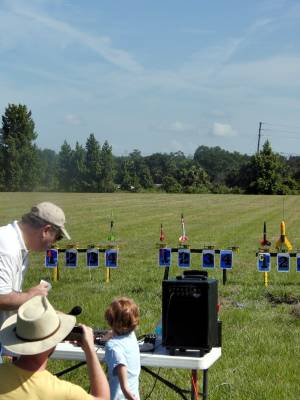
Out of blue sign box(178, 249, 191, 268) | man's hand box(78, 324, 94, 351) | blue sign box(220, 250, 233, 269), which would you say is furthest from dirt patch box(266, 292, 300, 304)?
man's hand box(78, 324, 94, 351)

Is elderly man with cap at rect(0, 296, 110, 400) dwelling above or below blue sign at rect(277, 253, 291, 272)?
above

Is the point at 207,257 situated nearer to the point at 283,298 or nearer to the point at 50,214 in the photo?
the point at 283,298

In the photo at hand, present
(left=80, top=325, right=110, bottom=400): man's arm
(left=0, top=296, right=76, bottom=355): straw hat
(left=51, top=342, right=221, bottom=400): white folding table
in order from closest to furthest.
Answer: (left=0, top=296, right=76, bottom=355): straw hat → (left=80, top=325, right=110, bottom=400): man's arm → (left=51, top=342, right=221, bottom=400): white folding table

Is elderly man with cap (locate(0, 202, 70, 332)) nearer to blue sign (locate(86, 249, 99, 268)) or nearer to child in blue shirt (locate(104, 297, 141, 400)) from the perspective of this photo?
child in blue shirt (locate(104, 297, 141, 400))

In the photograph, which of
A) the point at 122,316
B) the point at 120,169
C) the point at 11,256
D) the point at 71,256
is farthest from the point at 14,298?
the point at 120,169

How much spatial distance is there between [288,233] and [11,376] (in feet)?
71.3

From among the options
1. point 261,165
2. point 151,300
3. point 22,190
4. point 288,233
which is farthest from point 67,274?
point 261,165

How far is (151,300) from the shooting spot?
10711 mm

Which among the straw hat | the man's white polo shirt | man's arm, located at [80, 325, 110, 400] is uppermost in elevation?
the man's white polo shirt

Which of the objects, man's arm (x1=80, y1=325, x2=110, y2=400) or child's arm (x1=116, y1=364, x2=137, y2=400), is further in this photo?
child's arm (x1=116, y1=364, x2=137, y2=400)

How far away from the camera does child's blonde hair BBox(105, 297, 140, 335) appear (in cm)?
479

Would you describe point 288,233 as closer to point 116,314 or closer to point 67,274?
point 67,274

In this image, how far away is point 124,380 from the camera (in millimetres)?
4688

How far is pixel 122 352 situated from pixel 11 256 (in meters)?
1.04
